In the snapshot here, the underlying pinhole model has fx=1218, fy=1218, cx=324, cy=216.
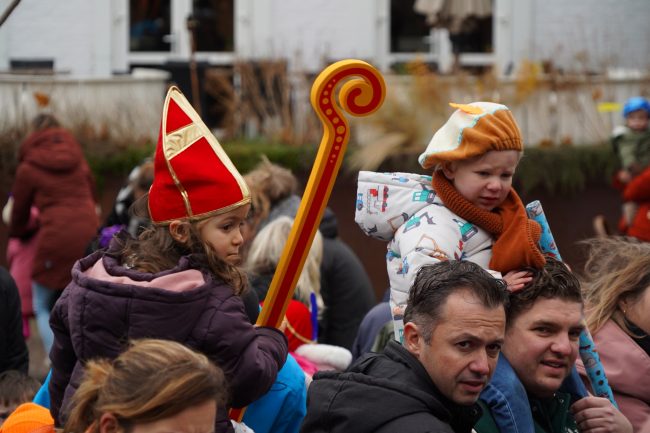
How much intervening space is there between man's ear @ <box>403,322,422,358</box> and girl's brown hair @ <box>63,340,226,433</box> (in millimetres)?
558

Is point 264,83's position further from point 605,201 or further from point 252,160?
point 605,201

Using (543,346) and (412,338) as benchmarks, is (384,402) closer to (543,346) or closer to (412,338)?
(412,338)

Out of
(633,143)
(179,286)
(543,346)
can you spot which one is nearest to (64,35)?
(633,143)

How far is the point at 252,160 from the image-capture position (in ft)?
37.5

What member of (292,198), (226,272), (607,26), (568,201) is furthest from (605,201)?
(226,272)

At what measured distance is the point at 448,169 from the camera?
153 inches

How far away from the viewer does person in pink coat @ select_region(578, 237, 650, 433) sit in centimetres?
398

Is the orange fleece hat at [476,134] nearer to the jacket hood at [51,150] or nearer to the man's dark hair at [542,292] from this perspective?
the man's dark hair at [542,292]

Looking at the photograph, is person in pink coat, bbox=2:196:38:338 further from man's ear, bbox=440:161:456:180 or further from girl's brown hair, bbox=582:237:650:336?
man's ear, bbox=440:161:456:180

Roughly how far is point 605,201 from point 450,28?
396 cm

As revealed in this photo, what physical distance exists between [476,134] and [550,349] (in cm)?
71

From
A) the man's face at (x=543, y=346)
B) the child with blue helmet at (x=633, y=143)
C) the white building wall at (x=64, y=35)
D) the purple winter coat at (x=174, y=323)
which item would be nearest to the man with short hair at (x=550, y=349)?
the man's face at (x=543, y=346)

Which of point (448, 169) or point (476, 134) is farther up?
point (476, 134)

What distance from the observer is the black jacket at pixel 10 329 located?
5426 mm
